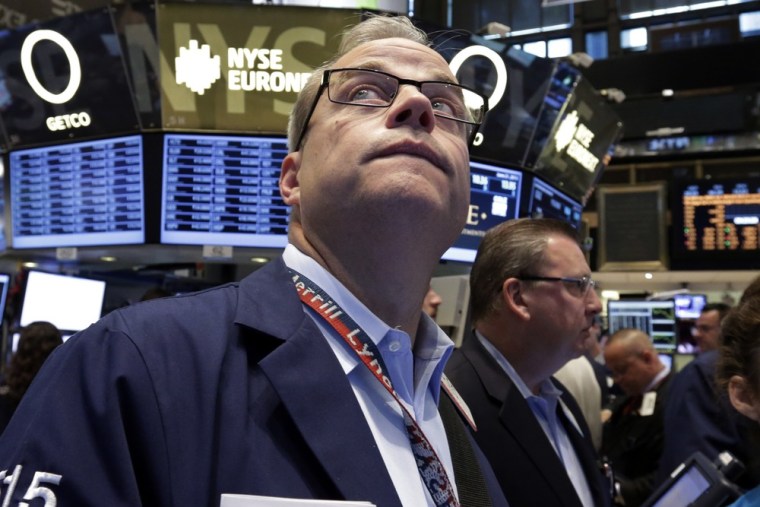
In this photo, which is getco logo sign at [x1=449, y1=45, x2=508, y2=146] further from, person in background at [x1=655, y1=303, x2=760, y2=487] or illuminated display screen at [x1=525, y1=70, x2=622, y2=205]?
person in background at [x1=655, y1=303, x2=760, y2=487]

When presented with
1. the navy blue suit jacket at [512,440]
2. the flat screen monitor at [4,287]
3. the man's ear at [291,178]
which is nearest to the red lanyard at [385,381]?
the man's ear at [291,178]

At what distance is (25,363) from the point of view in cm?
315

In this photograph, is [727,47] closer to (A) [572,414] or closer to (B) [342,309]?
(A) [572,414]

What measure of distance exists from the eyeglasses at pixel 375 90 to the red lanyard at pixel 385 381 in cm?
31

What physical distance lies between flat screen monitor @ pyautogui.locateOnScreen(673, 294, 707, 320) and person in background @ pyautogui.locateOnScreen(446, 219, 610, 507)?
7631 mm

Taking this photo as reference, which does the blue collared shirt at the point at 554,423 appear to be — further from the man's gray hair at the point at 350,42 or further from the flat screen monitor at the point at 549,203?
the flat screen monitor at the point at 549,203

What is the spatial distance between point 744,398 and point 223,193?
2.77m

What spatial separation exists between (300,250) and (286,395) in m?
0.32

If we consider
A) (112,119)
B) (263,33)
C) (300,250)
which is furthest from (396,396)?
(112,119)

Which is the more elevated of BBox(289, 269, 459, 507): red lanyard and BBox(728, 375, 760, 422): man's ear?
BBox(289, 269, 459, 507): red lanyard

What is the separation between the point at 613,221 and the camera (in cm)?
959

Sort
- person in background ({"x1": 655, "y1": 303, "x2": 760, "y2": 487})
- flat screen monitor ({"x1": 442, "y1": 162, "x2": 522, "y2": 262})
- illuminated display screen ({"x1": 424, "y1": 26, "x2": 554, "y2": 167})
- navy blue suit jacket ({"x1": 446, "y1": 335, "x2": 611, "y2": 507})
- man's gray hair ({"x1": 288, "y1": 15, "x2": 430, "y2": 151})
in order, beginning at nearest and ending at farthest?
man's gray hair ({"x1": 288, "y1": 15, "x2": 430, "y2": 151}) → navy blue suit jacket ({"x1": 446, "y1": 335, "x2": 611, "y2": 507}) → person in background ({"x1": 655, "y1": 303, "x2": 760, "y2": 487}) → illuminated display screen ({"x1": 424, "y1": 26, "x2": 554, "y2": 167}) → flat screen monitor ({"x1": 442, "y1": 162, "x2": 522, "y2": 262})

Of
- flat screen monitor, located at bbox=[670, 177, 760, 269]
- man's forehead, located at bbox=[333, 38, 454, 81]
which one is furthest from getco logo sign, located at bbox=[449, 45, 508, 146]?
flat screen monitor, located at bbox=[670, 177, 760, 269]

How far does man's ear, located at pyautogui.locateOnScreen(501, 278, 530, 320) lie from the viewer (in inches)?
87.5
